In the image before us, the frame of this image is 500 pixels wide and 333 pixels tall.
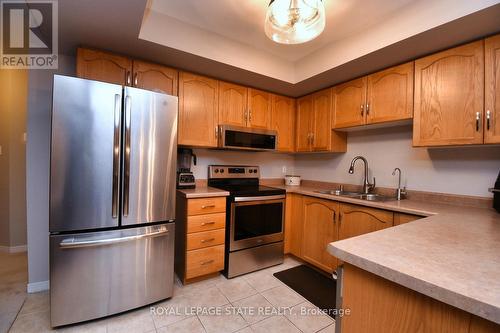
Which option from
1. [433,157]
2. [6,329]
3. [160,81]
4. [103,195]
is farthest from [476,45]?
[6,329]

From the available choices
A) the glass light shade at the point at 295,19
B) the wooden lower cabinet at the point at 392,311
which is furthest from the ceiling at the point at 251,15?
the wooden lower cabinet at the point at 392,311

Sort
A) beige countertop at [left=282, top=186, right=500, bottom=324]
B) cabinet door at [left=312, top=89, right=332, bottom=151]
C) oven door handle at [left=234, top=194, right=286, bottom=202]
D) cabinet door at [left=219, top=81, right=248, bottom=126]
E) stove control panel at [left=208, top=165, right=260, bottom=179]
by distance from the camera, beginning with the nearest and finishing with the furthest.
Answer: beige countertop at [left=282, top=186, right=500, bottom=324]
oven door handle at [left=234, top=194, right=286, bottom=202]
cabinet door at [left=219, top=81, right=248, bottom=126]
cabinet door at [left=312, top=89, right=332, bottom=151]
stove control panel at [left=208, top=165, right=260, bottom=179]

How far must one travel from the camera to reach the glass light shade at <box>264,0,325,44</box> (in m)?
1.35

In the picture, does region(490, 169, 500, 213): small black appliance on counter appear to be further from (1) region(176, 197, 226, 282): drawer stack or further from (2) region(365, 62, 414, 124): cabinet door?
(1) region(176, 197, 226, 282): drawer stack

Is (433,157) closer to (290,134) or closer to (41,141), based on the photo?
(290,134)

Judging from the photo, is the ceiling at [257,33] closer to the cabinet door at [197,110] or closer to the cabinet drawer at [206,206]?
the cabinet door at [197,110]

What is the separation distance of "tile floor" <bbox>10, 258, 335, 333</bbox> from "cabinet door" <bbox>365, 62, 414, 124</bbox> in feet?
5.85

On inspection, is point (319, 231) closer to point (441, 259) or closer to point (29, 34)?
point (441, 259)

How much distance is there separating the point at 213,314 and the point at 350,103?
7.64 ft

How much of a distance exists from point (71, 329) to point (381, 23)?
3.18 meters

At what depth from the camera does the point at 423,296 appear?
60 centimetres

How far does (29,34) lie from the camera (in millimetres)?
1744

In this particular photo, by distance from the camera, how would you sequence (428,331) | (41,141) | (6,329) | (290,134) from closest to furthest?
(428,331), (6,329), (41,141), (290,134)

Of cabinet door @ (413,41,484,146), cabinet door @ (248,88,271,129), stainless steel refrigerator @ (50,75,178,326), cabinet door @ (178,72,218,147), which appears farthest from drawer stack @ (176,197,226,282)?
cabinet door @ (413,41,484,146)
